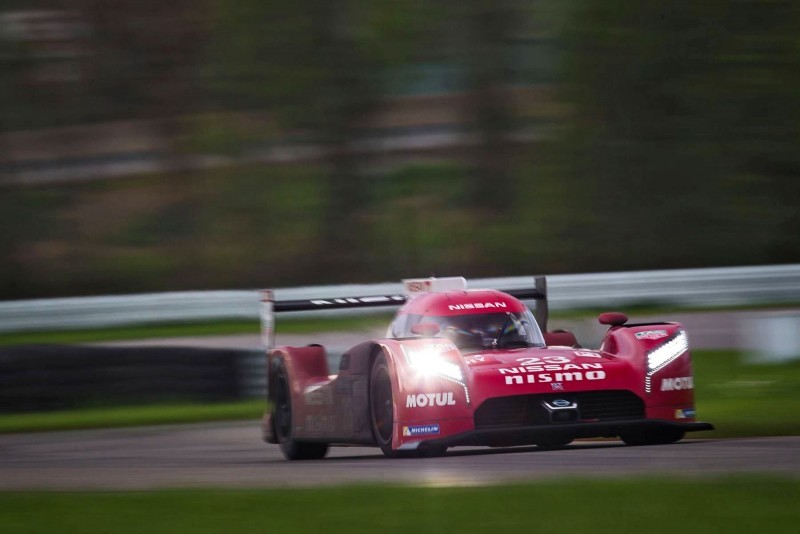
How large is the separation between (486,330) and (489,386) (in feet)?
4.01

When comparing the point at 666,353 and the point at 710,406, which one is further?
the point at 710,406

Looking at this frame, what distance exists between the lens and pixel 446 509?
20.0 ft

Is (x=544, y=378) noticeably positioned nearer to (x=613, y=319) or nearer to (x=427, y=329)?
(x=427, y=329)

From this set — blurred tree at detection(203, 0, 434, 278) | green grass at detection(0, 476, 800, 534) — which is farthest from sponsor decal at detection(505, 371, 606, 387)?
blurred tree at detection(203, 0, 434, 278)

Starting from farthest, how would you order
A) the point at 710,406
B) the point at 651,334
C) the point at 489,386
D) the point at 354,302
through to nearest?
the point at 710,406 → the point at 354,302 → the point at 651,334 → the point at 489,386

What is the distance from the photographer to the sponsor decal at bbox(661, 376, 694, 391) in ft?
30.0

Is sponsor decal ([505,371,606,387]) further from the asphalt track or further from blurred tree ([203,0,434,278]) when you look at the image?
blurred tree ([203,0,434,278])

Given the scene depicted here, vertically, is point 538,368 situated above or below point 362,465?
above

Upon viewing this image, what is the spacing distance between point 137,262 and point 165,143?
13.7ft

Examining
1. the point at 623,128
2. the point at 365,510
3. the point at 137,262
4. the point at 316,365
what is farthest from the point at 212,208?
the point at 365,510

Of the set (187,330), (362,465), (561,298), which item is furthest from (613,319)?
(187,330)

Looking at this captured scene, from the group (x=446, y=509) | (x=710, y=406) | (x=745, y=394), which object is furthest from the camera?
(x=745, y=394)

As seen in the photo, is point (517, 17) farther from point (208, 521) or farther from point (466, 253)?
point (208, 521)

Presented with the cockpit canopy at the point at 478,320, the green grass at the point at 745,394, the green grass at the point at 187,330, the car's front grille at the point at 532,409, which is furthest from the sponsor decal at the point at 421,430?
the green grass at the point at 187,330
